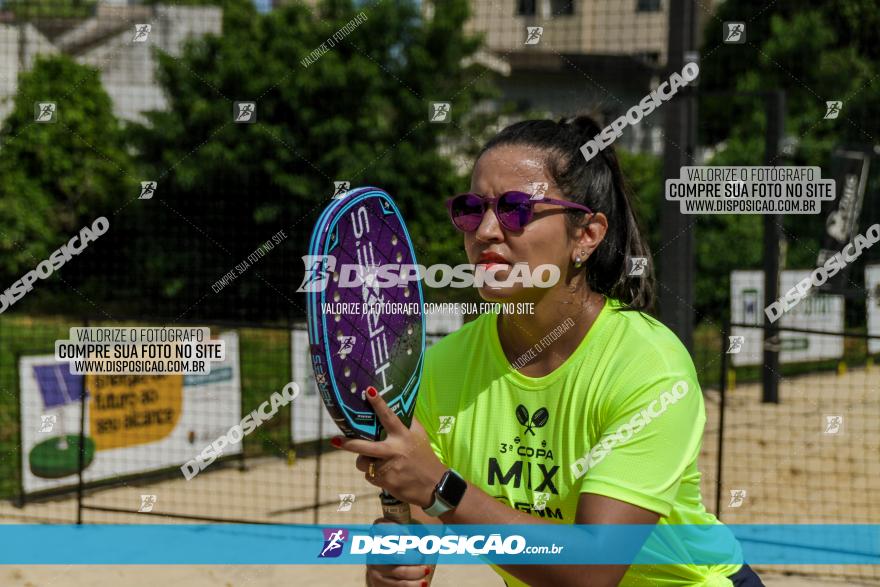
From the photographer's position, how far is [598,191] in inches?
86.7

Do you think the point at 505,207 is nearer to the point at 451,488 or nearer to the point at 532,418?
the point at 532,418

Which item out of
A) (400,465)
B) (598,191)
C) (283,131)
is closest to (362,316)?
(400,465)

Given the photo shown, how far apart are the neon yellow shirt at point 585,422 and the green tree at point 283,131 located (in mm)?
12486

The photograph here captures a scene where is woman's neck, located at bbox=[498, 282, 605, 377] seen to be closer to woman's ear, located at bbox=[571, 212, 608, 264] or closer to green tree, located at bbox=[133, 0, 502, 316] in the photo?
woman's ear, located at bbox=[571, 212, 608, 264]

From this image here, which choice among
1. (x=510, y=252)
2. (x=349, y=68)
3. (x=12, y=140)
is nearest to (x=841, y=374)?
(x=349, y=68)

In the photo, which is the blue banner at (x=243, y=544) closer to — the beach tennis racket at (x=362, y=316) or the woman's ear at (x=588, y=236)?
the woman's ear at (x=588, y=236)

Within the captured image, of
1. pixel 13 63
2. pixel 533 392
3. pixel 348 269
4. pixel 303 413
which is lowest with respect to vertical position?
pixel 303 413

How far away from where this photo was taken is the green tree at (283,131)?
15.1 metres

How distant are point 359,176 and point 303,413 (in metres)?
7.48

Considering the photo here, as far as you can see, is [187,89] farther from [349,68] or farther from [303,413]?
[303,413]

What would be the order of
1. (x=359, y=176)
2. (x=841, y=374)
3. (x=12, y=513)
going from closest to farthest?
(x=12, y=513)
(x=841, y=374)
(x=359, y=176)

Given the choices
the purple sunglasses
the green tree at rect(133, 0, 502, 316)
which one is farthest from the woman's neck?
the green tree at rect(133, 0, 502, 316)

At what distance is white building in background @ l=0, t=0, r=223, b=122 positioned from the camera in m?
20.4

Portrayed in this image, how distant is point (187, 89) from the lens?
642 inches
